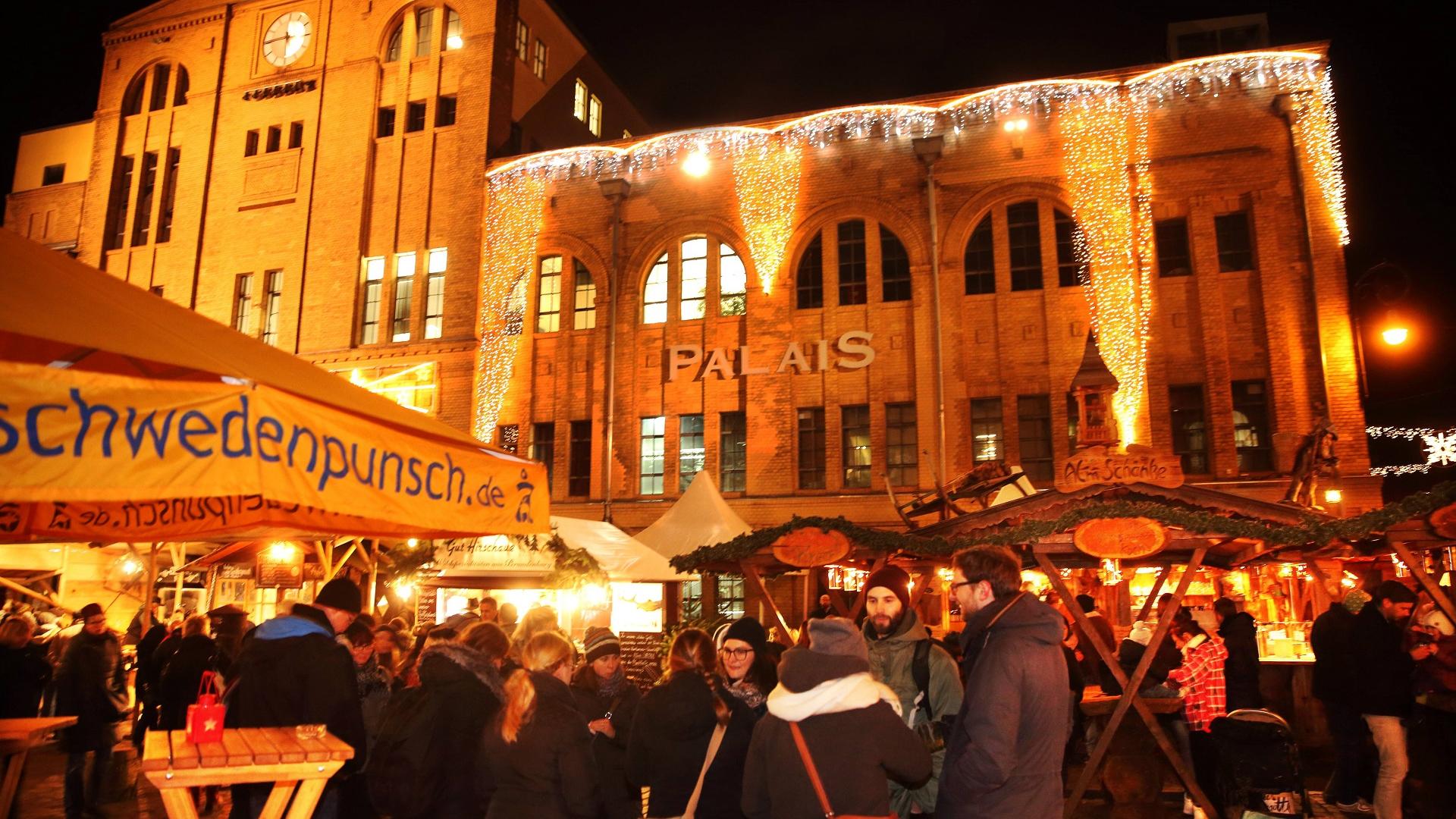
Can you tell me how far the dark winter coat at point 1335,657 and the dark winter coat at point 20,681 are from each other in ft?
37.9

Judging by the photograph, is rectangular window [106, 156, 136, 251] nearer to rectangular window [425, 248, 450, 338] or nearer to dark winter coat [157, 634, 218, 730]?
rectangular window [425, 248, 450, 338]

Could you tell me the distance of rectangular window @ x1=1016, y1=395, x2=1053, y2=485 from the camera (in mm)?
20141

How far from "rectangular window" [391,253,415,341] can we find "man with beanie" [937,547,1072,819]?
898 inches

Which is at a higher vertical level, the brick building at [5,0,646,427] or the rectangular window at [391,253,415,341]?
the brick building at [5,0,646,427]

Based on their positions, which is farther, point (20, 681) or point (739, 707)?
point (20, 681)

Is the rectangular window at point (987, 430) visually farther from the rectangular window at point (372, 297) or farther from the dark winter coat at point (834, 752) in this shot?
the dark winter coat at point (834, 752)

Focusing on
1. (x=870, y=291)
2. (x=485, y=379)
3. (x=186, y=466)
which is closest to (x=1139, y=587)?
(x=870, y=291)

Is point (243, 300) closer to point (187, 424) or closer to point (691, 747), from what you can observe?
point (691, 747)

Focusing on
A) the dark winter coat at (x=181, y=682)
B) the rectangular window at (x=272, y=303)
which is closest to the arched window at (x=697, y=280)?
the rectangular window at (x=272, y=303)

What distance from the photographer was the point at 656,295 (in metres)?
23.3

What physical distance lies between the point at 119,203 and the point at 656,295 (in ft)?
57.1

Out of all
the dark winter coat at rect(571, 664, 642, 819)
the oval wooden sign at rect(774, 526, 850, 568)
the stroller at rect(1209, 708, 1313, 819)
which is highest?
the oval wooden sign at rect(774, 526, 850, 568)

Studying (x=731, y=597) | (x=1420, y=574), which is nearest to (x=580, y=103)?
(x=731, y=597)

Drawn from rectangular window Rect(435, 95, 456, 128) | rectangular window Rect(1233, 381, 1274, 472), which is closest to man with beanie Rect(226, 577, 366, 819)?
rectangular window Rect(1233, 381, 1274, 472)
